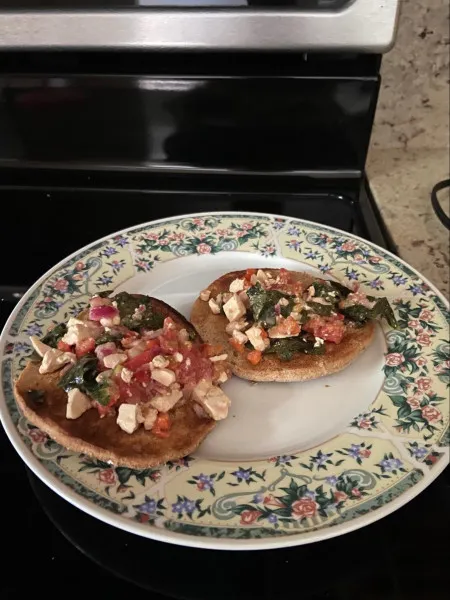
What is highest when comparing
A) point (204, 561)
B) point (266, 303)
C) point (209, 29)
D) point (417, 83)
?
point (209, 29)

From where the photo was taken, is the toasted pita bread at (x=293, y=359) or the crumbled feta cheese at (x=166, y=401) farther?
the toasted pita bread at (x=293, y=359)

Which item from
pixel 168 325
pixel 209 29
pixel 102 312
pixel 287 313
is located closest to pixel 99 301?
pixel 102 312

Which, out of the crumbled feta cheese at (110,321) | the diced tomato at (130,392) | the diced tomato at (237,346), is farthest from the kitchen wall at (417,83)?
the diced tomato at (130,392)

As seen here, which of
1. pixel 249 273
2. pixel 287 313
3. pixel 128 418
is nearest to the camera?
pixel 128 418

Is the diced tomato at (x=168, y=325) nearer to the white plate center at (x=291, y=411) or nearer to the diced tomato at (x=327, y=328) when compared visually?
the white plate center at (x=291, y=411)

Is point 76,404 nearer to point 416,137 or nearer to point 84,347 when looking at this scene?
point 84,347
